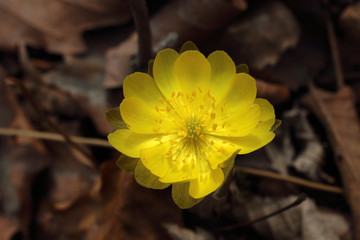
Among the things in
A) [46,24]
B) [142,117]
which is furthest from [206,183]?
[46,24]

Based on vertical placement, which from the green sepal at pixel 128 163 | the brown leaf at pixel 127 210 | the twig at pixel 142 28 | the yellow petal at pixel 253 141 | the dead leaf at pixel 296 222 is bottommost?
the dead leaf at pixel 296 222

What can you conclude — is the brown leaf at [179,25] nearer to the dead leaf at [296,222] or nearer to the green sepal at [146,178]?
the green sepal at [146,178]

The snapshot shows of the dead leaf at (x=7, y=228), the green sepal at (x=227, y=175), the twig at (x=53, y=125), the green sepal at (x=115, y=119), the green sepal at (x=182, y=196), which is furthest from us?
the dead leaf at (x=7, y=228)

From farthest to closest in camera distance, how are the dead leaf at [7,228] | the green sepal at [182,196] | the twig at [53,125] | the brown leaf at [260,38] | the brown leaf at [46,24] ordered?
the brown leaf at [46,24] → the brown leaf at [260,38] → the dead leaf at [7,228] → the twig at [53,125] → the green sepal at [182,196]

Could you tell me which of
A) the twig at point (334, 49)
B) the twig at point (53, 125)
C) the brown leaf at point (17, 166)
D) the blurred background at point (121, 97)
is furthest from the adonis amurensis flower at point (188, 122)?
the twig at point (334, 49)

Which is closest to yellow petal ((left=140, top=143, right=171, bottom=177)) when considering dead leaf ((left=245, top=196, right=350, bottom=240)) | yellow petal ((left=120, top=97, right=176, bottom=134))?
yellow petal ((left=120, top=97, right=176, bottom=134))

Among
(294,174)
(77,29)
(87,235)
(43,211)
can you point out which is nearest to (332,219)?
(294,174)

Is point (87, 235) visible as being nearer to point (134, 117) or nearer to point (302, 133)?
point (134, 117)
